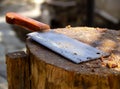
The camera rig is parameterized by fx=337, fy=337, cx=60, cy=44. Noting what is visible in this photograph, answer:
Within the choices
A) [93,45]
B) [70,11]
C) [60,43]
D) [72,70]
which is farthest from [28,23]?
[70,11]

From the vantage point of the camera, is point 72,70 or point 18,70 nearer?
point 72,70

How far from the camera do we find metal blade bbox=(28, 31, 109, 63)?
6.71 ft

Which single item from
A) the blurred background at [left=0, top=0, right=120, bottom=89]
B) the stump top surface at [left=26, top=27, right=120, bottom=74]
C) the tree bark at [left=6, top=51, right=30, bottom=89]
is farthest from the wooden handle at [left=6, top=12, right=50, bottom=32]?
the blurred background at [left=0, top=0, right=120, bottom=89]

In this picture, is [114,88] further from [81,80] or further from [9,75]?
[9,75]

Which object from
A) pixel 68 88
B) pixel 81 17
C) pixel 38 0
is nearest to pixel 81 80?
pixel 68 88

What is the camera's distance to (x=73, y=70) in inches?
74.5

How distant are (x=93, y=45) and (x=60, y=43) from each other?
0.23 meters

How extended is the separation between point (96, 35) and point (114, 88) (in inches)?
25.9

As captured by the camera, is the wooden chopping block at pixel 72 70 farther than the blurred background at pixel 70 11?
No

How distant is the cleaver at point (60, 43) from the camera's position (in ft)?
6.73

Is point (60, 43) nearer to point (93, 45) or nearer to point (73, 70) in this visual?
point (93, 45)

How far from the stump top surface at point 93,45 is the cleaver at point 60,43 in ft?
0.11

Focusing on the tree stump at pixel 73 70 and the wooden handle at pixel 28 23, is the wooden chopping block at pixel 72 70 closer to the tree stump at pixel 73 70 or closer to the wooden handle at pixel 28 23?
the tree stump at pixel 73 70

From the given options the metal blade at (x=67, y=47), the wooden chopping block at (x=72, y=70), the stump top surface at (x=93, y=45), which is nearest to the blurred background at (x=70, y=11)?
the stump top surface at (x=93, y=45)
